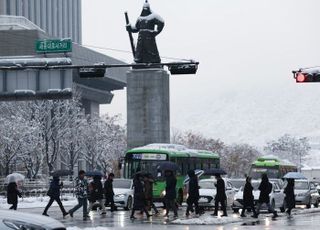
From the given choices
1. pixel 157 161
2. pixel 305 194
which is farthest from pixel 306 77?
pixel 157 161

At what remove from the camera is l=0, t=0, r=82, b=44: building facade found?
5000 inches

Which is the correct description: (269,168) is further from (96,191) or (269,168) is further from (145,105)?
(96,191)

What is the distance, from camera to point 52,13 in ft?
470

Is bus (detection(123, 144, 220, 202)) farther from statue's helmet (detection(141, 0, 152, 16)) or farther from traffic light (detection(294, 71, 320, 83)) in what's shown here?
statue's helmet (detection(141, 0, 152, 16))

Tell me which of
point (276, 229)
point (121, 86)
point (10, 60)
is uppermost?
point (121, 86)

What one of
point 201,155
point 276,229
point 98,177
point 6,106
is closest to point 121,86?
point 6,106

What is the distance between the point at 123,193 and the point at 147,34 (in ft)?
90.1

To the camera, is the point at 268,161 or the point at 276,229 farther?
the point at 268,161

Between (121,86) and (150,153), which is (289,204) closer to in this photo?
(150,153)

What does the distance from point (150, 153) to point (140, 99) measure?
21.7 m

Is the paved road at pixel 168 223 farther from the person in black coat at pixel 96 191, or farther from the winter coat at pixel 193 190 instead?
the winter coat at pixel 193 190

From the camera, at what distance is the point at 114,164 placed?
94438 millimetres

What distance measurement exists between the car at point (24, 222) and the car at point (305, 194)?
29094 millimetres

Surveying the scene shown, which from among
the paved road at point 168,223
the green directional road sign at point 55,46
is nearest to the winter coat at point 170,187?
the paved road at point 168,223
